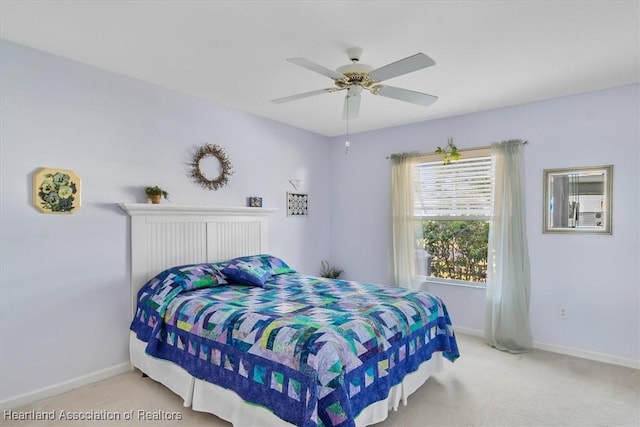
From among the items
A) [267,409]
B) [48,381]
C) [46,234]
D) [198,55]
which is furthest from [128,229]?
[267,409]

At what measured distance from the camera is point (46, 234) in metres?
2.72

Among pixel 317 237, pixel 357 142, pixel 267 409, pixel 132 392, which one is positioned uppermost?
pixel 357 142

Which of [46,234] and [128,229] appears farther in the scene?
[128,229]

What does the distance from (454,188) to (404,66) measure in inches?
104

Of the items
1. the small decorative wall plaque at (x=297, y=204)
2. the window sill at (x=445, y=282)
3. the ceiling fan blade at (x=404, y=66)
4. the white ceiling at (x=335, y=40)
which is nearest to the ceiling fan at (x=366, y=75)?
the ceiling fan blade at (x=404, y=66)

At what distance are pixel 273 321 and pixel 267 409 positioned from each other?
0.48 m

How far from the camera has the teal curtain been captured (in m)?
3.74

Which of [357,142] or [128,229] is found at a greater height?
[357,142]

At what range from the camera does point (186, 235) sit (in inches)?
140

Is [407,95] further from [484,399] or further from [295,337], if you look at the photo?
[484,399]

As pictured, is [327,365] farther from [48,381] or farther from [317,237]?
[317,237]

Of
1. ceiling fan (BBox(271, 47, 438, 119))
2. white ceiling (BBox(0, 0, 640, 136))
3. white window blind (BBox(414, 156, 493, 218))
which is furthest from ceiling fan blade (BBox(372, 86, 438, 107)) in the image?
white window blind (BBox(414, 156, 493, 218))

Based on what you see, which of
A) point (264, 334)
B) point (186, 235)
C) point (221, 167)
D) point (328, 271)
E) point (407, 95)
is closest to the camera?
point (264, 334)

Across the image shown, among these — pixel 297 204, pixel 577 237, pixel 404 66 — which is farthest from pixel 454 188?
pixel 404 66
